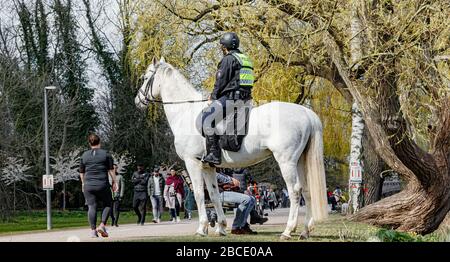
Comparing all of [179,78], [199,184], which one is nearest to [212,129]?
[199,184]

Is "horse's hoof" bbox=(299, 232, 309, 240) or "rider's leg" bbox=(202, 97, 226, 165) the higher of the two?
"rider's leg" bbox=(202, 97, 226, 165)

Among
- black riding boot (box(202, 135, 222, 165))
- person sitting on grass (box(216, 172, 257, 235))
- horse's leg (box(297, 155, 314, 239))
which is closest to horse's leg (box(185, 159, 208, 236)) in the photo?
black riding boot (box(202, 135, 222, 165))

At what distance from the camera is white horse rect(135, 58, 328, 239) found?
12.8 metres

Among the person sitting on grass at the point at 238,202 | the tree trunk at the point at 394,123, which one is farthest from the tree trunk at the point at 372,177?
the person sitting on grass at the point at 238,202

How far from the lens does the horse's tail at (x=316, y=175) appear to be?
1283cm

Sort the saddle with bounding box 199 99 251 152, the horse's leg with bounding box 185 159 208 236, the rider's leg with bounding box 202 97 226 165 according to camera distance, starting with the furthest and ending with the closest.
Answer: the horse's leg with bounding box 185 159 208 236, the rider's leg with bounding box 202 97 226 165, the saddle with bounding box 199 99 251 152

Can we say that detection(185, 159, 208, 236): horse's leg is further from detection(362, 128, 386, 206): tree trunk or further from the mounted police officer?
detection(362, 128, 386, 206): tree trunk

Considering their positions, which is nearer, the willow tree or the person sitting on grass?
the person sitting on grass

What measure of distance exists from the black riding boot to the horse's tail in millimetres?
1397

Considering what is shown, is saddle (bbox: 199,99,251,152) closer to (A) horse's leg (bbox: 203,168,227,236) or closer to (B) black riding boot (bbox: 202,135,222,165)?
(B) black riding boot (bbox: 202,135,222,165)

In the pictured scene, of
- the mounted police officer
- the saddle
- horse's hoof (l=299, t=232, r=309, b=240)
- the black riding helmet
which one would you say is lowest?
horse's hoof (l=299, t=232, r=309, b=240)

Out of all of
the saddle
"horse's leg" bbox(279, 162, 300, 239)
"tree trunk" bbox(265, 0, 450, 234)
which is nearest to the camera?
"horse's leg" bbox(279, 162, 300, 239)

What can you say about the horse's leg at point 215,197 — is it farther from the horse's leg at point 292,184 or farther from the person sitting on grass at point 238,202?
the horse's leg at point 292,184

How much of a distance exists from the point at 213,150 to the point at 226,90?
0.97m
